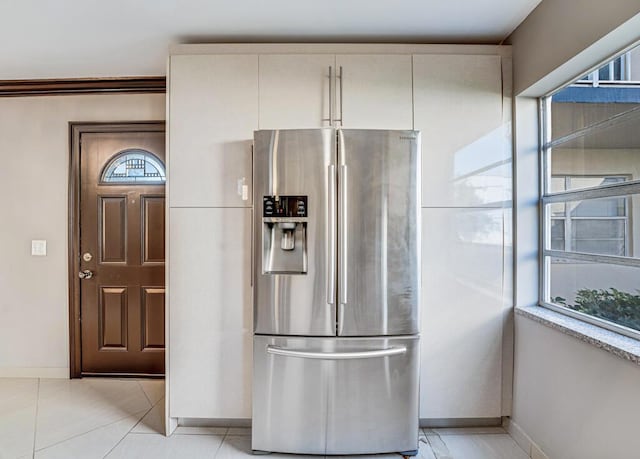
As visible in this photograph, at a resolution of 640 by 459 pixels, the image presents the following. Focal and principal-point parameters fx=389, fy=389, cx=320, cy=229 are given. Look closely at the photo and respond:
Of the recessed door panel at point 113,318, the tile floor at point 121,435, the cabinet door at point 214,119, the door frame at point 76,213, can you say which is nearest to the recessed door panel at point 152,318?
the recessed door panel at point 113,318

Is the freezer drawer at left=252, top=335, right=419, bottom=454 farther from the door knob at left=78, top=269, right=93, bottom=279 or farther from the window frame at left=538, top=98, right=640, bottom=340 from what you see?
the door knob at left=78, top=269, right=93, bottom=279

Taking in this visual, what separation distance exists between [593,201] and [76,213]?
139 inches

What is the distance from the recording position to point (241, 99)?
2316mm

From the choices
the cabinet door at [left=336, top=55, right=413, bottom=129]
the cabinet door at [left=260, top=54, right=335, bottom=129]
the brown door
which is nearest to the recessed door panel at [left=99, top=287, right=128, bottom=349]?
the brown door

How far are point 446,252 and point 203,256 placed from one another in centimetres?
145

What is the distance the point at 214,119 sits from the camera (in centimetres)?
232

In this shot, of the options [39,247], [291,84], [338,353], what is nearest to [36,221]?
[39,247]

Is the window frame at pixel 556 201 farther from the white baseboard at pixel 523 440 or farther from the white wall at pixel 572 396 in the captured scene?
the white baseboard at pixel 523 440

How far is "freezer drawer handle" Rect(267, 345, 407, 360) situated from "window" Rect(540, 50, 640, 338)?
94 centimetres

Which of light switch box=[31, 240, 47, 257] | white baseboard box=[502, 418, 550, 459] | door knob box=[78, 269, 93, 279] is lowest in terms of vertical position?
white baseboard box=[502, 418, 550, 459]

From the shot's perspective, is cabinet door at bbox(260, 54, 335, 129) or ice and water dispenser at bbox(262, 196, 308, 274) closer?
ice and water dispenser at bbox(262, 196, 308, 274)

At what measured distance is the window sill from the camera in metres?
1.50

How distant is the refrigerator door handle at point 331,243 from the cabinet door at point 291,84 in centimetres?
51

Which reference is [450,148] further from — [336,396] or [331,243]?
[336,396]
